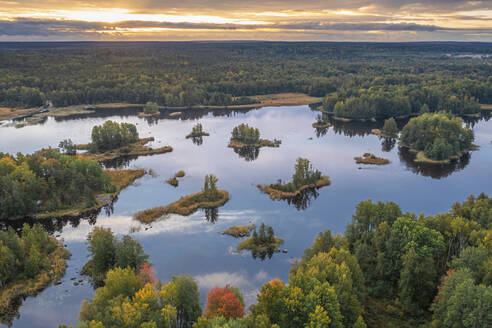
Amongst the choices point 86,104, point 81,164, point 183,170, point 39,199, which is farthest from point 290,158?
point 86,104

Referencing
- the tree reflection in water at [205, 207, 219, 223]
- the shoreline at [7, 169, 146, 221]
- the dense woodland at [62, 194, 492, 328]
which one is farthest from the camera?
the shoreline at [7, 169, 146, 221]

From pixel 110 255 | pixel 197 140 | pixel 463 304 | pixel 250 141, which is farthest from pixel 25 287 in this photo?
pixel 197 140

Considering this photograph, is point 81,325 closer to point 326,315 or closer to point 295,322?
point 295,322

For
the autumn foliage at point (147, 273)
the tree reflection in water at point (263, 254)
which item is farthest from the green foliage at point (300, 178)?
the autumn foliage at point (147, 273)

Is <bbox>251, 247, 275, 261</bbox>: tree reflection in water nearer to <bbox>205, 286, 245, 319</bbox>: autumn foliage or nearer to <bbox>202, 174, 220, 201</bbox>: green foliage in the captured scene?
<bbox>205, 286, 245, 319</bbox>: autumn foliage

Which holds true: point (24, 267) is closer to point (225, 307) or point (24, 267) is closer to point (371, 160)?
point (225, 307)

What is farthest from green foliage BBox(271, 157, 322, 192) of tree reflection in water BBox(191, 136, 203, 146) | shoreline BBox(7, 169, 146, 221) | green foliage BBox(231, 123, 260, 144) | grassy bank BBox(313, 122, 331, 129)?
grassy bank BBox(313, 122, 331, 129)
